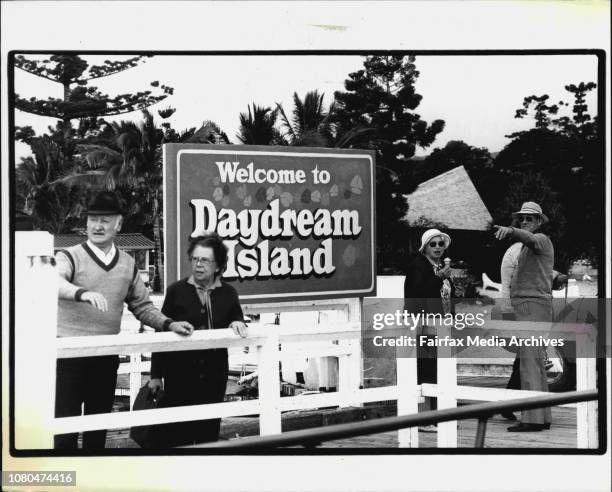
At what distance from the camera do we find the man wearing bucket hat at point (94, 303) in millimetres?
4152

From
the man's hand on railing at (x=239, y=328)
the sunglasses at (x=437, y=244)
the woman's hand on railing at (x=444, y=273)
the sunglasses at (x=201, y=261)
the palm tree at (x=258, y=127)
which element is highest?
the palm tree at (x=258, y=127)

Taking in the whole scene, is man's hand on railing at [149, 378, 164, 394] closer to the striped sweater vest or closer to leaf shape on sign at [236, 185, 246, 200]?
the striped sweater vest

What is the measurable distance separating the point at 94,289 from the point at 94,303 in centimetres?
5

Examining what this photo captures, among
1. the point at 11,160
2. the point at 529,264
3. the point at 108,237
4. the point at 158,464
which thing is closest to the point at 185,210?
the point at 108,237

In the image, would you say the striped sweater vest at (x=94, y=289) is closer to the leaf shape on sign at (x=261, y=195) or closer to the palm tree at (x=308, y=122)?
the leaf shape on sign at (x=261, y=195)

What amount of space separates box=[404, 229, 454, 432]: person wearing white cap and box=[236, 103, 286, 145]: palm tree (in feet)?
2.50

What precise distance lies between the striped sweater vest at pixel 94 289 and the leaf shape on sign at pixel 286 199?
818mm

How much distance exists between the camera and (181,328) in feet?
14.3

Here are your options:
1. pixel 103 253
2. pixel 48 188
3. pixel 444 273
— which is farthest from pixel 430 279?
pixel 48 188

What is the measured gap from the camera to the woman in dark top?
4.38 metres

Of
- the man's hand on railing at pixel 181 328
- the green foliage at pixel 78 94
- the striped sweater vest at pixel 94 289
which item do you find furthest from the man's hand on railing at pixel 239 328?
the green foliage at pixel 78 94

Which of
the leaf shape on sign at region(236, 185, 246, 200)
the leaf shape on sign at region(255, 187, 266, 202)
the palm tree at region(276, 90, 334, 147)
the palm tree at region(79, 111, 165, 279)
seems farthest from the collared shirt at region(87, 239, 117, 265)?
the palm tree at region(276, 90, 334, 147)

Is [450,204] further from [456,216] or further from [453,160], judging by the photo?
[453,160]

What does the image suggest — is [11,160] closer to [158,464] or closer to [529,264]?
[158,464]
